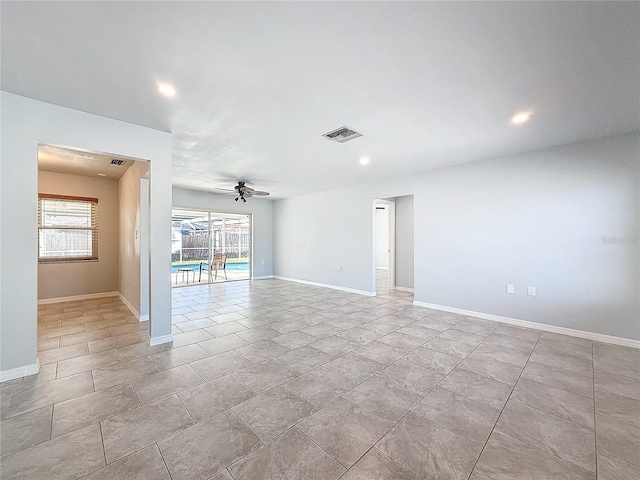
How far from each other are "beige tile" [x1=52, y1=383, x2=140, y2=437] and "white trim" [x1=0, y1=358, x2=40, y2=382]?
0.84 m

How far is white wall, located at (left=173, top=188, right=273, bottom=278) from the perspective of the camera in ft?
25.1

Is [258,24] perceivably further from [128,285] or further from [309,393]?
[128,285]

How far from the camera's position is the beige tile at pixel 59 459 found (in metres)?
1.46

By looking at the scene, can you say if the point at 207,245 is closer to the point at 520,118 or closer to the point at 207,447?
the point at 207,447

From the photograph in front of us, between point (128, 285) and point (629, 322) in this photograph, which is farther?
point (128, 285)

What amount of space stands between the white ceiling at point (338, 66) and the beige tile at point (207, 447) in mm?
2617

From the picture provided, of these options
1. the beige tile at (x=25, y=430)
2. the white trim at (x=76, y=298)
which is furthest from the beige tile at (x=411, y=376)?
the white trim at (x=76, y=298)

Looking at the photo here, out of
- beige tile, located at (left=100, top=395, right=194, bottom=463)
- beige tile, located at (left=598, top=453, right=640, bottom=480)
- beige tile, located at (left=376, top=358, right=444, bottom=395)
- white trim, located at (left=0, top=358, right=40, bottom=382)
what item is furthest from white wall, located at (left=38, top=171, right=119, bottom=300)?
beige tile, located at (left=598, top=453, right=640, bottom=480)

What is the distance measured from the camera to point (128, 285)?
521 cm

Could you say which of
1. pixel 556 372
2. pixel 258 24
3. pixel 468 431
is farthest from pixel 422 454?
pixel 258 24

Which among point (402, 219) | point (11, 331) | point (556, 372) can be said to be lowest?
point (556, 372)

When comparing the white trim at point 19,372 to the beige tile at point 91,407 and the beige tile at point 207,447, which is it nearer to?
the beige tile at point 91,407

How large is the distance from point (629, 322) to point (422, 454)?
365 cm

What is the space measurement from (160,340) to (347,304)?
3.28 m
